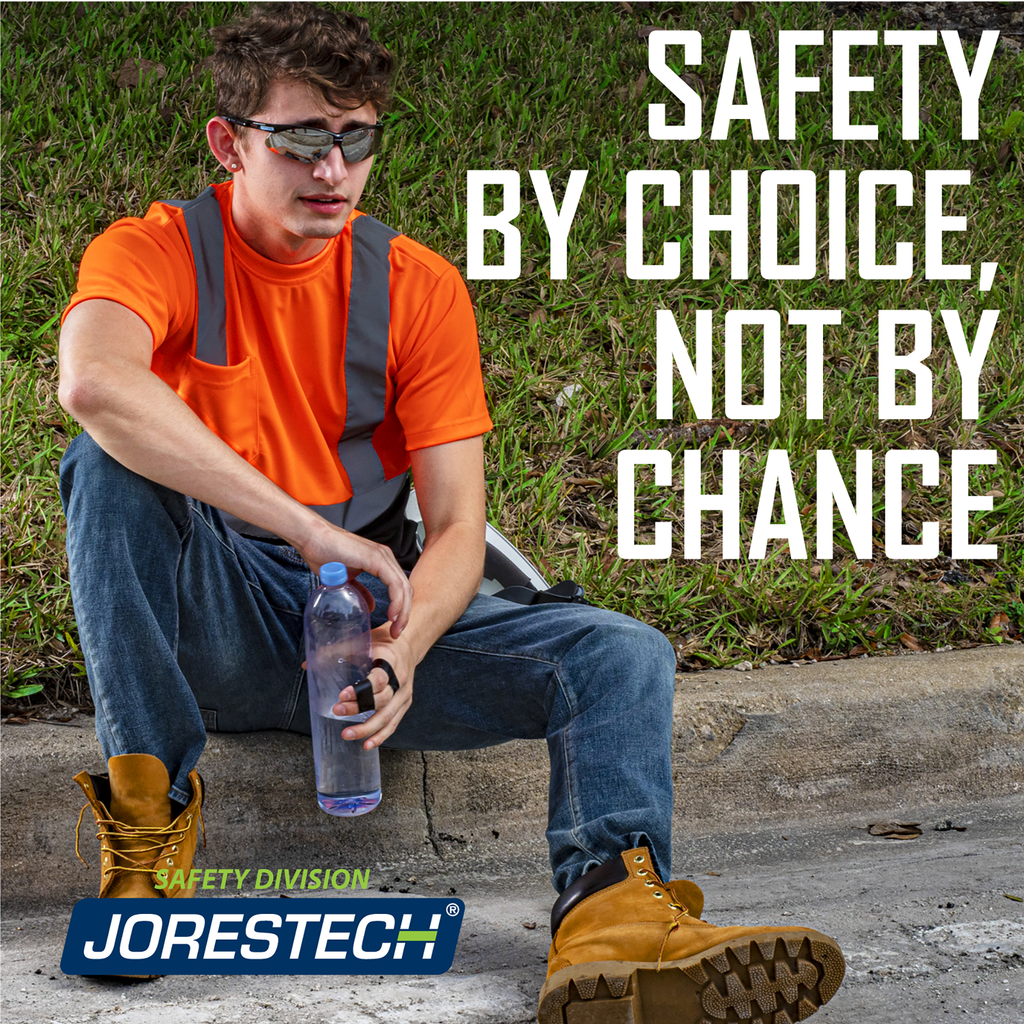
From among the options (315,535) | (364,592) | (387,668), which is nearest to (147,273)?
(315,535)

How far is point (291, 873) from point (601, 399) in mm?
2350

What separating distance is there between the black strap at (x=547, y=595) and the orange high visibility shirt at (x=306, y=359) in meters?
0.42

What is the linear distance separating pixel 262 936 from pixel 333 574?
29.0 inches

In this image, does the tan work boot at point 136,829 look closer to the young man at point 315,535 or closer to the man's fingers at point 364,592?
the young man at point 315,535

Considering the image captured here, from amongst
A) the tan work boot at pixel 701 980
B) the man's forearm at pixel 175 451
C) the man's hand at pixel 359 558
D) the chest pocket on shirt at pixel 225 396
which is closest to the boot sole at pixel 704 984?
the tan work boot at pixel 701 980

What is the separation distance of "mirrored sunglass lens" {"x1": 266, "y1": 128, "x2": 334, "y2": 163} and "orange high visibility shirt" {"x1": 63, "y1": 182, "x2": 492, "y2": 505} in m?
0.27

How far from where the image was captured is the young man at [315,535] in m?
2.00

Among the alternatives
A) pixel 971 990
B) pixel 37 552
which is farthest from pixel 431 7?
pixel 971 990

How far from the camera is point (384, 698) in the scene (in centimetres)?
215

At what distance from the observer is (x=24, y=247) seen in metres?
4.55

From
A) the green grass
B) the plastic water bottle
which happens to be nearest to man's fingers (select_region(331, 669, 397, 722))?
the plastic water bottle

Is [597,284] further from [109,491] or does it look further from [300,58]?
[109,491]

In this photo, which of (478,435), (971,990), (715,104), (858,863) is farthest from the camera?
(715,104)

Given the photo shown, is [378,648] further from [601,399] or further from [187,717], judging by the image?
[601,399]
